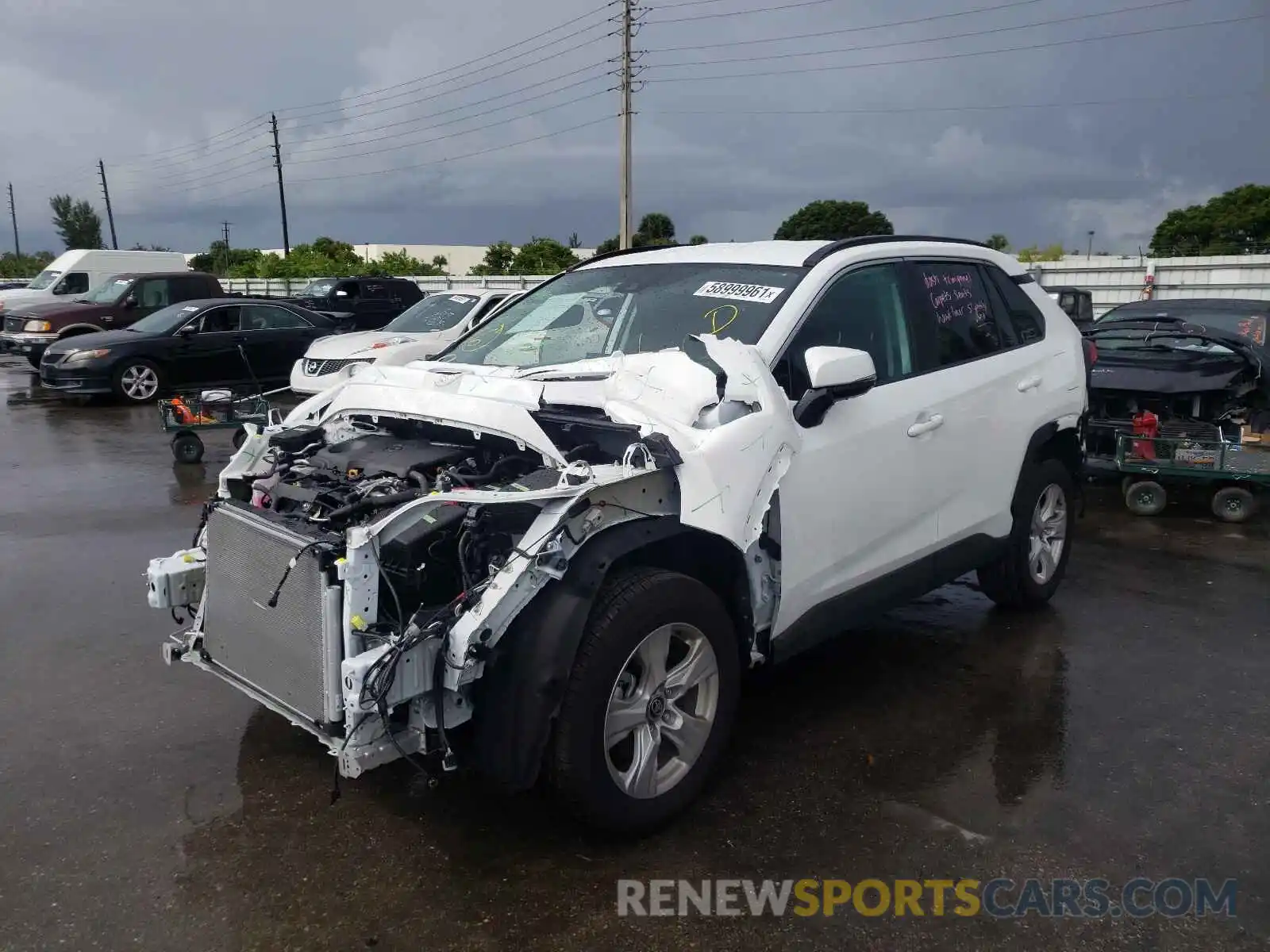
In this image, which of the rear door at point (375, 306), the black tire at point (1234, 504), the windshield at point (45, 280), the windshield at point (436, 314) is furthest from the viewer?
the windshield at point (45, 280)

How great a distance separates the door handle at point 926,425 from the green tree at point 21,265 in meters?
63.1

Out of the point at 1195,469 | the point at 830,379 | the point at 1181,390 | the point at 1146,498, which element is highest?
the point at 830,379

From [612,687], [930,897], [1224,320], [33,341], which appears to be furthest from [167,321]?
[930,897]

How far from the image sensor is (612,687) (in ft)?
10.5

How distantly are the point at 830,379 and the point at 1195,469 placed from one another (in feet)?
18.7

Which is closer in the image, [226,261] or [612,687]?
[612,687]

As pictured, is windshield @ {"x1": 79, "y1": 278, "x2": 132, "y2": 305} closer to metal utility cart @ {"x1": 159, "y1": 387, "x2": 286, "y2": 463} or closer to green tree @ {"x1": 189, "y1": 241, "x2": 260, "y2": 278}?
metal utility cart @ {"x1": 159, "y1": 387, "x2": 286, "y2": 463}

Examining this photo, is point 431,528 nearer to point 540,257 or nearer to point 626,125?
point 626,125

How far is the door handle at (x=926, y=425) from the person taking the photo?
171 inches

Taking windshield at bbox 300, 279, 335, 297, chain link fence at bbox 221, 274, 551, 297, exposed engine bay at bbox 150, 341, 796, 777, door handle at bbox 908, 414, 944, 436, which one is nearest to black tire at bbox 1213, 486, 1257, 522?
door handle at bbox 908, 414, 944, 436

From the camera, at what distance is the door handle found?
4.34 meters

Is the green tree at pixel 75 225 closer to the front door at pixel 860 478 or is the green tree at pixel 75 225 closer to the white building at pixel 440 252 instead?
the white building at pixel 440 252

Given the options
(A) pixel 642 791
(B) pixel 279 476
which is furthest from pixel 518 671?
(B) pixel 279 476

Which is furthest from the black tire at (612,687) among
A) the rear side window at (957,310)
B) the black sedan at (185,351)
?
the black sedan at (185,351)
